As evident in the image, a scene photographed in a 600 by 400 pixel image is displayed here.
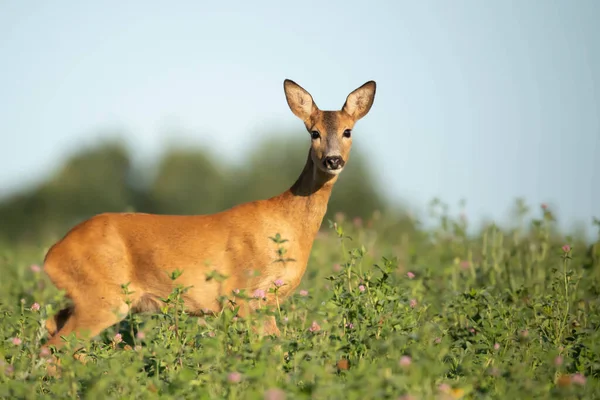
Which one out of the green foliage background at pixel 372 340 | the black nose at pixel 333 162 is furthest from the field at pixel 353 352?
the black nose at pixel 333 162

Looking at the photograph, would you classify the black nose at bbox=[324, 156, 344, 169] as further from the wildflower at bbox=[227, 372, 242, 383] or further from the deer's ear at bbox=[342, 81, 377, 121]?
the wildflower at bbox=[227, 372, 242, 383]

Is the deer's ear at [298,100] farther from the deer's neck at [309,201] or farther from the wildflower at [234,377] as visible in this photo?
the wildflower at [234,377]

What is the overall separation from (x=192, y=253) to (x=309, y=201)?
1132mm

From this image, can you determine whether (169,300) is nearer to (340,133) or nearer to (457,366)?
(457,366)

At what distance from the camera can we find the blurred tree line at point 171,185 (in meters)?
44.8

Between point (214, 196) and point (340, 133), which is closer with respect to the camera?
point (340, 133)

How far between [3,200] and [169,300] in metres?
47.0

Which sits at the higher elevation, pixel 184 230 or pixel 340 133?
pixel 340 133

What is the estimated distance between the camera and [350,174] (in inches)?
1758

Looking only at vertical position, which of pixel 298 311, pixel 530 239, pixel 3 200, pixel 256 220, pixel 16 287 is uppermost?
pixel 530 239

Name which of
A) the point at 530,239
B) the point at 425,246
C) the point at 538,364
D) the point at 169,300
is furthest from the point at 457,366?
the point at 425,246

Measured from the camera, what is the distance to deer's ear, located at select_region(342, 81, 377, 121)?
7723 mm

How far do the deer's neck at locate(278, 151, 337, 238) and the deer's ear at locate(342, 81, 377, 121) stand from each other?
761 mm

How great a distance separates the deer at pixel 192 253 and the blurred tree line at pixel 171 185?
3613cm
